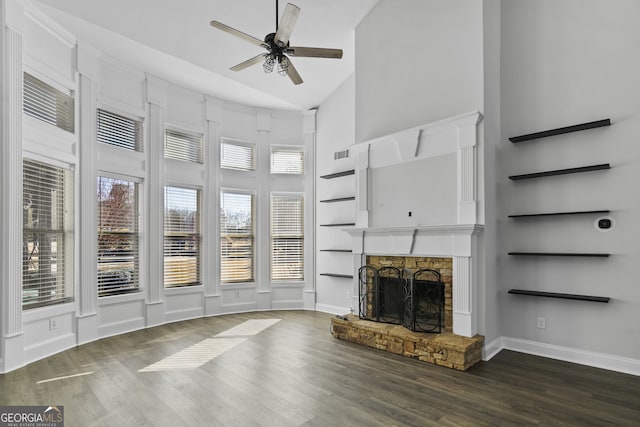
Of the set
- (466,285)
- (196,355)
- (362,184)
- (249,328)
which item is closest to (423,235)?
(466,285)

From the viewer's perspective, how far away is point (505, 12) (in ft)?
14.2

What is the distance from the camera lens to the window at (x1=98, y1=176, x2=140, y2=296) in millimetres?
4930

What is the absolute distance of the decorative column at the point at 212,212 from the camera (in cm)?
604

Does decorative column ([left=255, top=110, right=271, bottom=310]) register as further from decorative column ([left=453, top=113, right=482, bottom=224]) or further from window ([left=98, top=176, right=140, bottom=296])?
decorative column ([left=453, top=113, right=482, bottom=224])

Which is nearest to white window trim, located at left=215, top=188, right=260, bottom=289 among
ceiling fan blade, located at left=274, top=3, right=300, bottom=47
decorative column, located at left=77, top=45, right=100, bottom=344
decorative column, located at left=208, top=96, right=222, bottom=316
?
decorative column, located at left=208, top=96, right=222, bottom=316

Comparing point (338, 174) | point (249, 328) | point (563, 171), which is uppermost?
point (338, 174)

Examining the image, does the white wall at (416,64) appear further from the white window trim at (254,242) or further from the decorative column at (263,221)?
the white window trim at (254,242)

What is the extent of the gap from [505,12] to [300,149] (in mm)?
3782

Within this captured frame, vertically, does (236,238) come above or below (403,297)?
above

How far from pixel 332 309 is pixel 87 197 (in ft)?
13.1

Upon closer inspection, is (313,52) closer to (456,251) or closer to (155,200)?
(456,251)

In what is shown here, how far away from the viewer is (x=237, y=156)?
21.5ft

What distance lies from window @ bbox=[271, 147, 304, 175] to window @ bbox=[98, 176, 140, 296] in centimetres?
245

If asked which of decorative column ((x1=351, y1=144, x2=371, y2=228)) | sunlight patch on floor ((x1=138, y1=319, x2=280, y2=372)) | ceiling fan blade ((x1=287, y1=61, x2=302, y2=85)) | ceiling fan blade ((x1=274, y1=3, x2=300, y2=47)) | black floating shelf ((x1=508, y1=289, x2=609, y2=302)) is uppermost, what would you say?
ceiling fan blade ((x1=274, y1=3, x2=300, y2=47))
